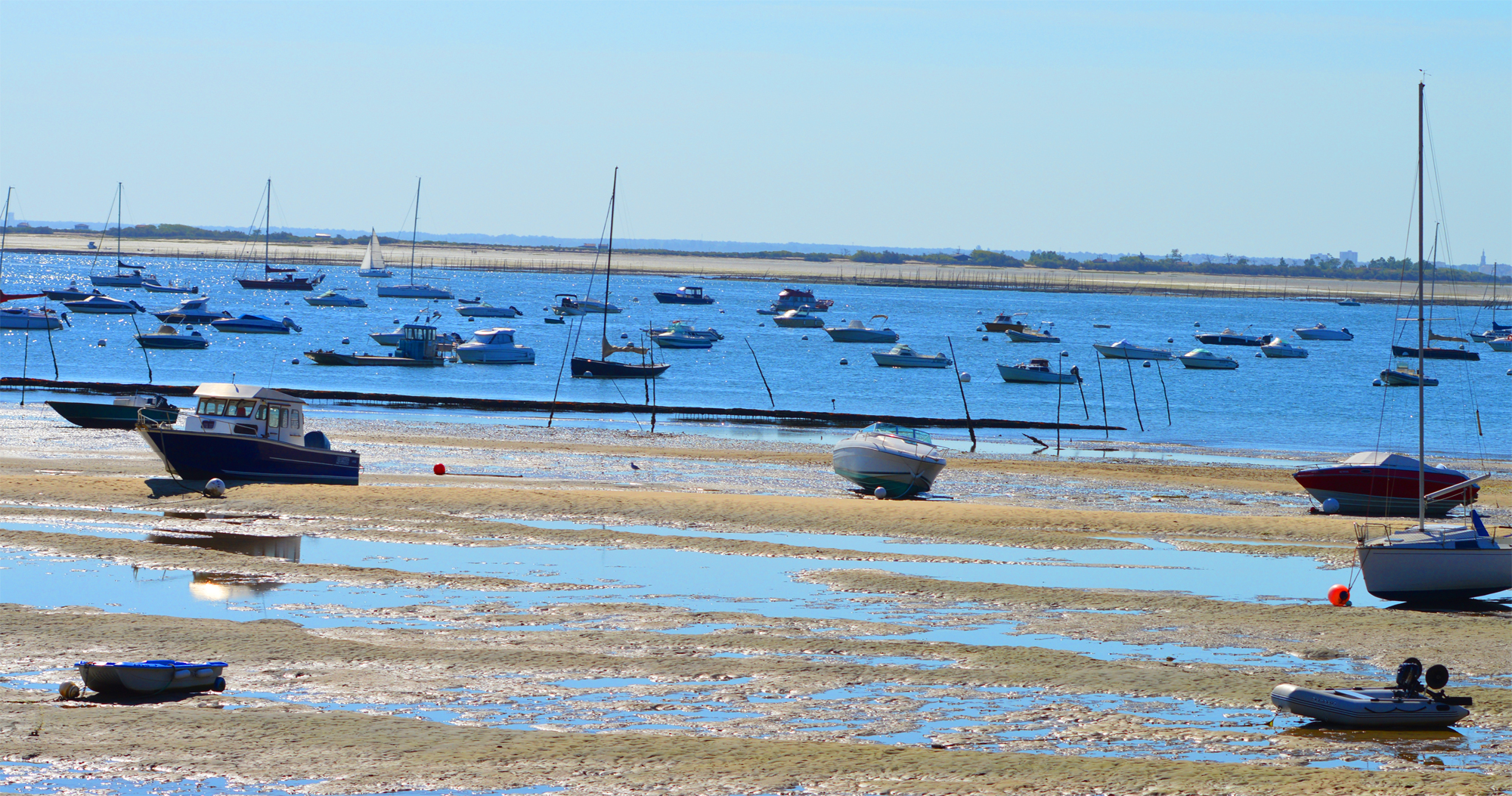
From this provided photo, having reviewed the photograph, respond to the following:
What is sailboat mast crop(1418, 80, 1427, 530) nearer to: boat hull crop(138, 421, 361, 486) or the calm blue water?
boat hull crop(138, 421, 361, 486)

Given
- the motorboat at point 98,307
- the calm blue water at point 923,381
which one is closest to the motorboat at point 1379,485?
the calm blue water at point 923,381

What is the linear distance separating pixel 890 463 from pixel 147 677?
85.3ft

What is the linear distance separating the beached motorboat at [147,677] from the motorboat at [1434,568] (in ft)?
63.9

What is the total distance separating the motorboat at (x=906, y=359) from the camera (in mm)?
102375

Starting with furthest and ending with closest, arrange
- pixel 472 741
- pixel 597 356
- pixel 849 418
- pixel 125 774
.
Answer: pixel 597 356
pixel 849 418
pixel 472 741
pixel 125 774

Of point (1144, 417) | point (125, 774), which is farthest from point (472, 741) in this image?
point (1144, 417)

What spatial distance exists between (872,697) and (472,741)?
526 centimetres

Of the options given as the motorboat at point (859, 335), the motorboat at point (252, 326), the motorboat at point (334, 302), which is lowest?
the motorboat at point (252, 326)

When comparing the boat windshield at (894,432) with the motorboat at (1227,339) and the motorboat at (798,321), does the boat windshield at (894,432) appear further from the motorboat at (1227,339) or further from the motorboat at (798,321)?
the motorboat at (1227,339)

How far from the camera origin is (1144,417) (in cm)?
7631

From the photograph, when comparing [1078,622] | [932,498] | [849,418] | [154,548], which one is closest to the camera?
[1078,622]

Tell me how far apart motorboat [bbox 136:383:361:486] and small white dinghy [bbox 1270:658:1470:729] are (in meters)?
26.6

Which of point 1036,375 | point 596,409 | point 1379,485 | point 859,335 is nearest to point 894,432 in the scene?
point 1379,485

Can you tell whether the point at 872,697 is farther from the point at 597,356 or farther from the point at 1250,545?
the point at 597,356
